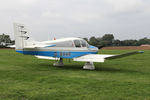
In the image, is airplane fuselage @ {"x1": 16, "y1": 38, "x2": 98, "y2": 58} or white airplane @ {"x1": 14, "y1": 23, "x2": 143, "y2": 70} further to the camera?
airplane fuselage @ {"x1": 16, "y1": 38, "x2": 98, "y2": 58}

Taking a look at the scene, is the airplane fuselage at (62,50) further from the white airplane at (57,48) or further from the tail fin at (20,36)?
the tail fin at (20,36)

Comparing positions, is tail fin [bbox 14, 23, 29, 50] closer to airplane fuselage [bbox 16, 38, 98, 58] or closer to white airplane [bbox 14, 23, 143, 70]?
white airplane [bbox 14, 23, 143, 70]

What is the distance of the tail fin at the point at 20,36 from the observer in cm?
1077

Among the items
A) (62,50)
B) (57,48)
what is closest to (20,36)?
(57,48)

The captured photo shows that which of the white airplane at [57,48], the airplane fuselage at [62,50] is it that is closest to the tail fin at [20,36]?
the white airplane at [57,48]

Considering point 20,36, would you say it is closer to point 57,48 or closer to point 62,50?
point 57,48

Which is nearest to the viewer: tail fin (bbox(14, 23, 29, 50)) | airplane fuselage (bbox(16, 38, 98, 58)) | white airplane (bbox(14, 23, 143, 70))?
tail fin (bbox(14, 23, 29, 50))

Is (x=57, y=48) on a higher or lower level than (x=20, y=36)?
lower

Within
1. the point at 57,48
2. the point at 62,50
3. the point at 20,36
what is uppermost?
the point at 20,36

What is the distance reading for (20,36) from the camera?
427 inches

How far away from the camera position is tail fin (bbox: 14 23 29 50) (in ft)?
35.3

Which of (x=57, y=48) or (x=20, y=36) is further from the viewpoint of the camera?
(x=57, y=48)

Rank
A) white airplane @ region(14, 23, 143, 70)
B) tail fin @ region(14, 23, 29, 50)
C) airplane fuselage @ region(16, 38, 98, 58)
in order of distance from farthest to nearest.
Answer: airplane fuselage @ region(16, 38, 98, 58) < white airplane @ region(14, 23, 143, 70) < tail fin @ region(14, 23, 29, 50)

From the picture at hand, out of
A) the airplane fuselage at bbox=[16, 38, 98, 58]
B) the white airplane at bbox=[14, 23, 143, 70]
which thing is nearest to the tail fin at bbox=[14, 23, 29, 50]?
the white airplane at bbox=[14, 23, 143, 70]
